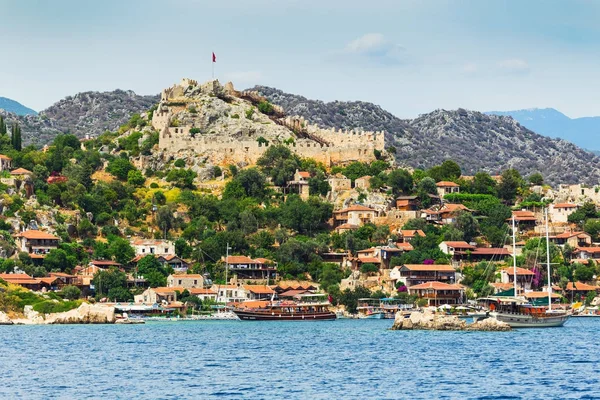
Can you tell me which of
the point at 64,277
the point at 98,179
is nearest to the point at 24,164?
the point at 98,179

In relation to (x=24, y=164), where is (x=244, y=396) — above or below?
below

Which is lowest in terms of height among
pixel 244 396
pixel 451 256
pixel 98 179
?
pixel 244 396

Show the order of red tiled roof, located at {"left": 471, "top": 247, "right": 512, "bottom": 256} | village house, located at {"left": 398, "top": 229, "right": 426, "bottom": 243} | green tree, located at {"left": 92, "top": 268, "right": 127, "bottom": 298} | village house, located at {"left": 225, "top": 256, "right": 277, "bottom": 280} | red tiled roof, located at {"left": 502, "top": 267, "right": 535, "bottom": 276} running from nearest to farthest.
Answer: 1. green tree, located at {"left": 92, "top": 268, "right": 127, "bottom": 298}
2. red tiled roof, located at {"left": 502, "top": 267, "right": 535, "bottom": 276}
3. village house, located at {"left": 225, "top": 256, "right": 277, "bottom": 280}
4. red tiled roof, located at {"left": 471, "top": 247, "right": 512, "bottom": 256}
5. village house, located at {"left": 398, "top": 229, "right": 426, "bottom": 243}

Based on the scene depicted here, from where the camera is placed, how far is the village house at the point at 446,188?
392 ft

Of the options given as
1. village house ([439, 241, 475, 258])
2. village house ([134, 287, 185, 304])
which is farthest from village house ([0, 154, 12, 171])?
village house ([439, 241, 475, 258])

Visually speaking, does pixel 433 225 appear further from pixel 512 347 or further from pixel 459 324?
pixel 512 347

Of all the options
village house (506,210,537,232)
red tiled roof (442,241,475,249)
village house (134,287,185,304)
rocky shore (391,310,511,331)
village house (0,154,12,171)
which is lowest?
rocky shore (391,310,511,331)

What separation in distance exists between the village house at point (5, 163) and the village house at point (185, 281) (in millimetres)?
24911

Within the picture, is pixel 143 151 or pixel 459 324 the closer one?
pixel 459 324

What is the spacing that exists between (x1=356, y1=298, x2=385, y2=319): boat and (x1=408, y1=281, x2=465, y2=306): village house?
311cm

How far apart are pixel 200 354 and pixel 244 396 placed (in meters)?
16.4

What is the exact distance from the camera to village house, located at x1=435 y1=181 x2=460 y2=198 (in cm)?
11950

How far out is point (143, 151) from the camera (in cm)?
12256

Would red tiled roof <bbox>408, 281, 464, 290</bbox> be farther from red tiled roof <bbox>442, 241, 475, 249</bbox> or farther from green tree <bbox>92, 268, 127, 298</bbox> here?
green tree <bbox>92, 268, 127, 298</bbox>
